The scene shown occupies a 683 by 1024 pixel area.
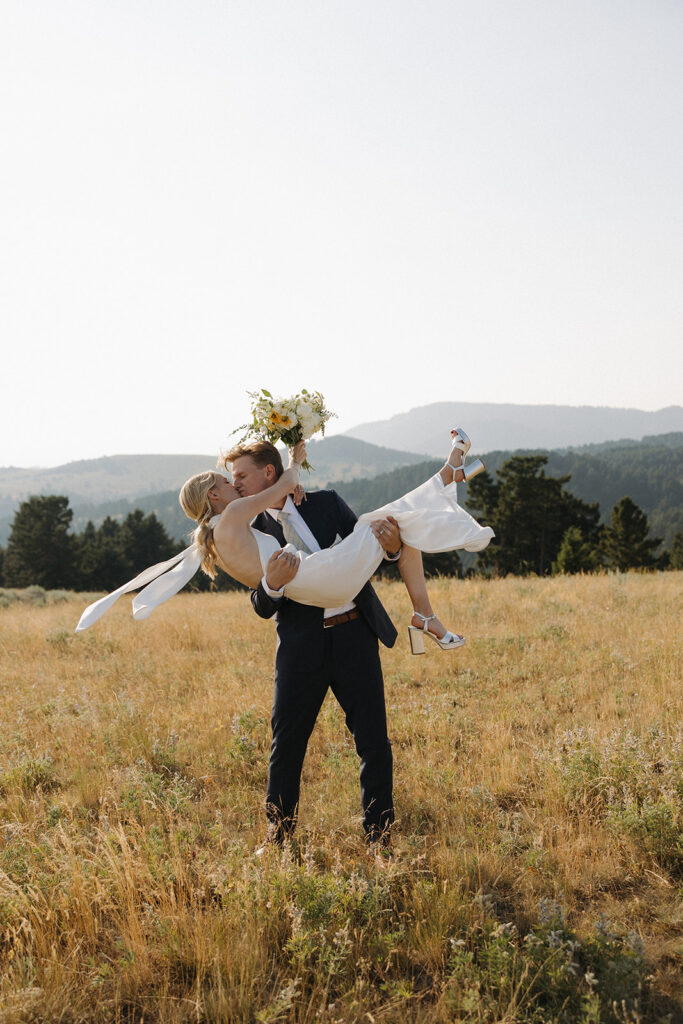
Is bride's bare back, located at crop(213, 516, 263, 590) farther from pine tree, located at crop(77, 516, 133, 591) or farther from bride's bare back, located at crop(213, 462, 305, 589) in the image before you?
pine tree, located at crop(77, 516, 133, 591)

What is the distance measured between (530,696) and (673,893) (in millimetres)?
2948

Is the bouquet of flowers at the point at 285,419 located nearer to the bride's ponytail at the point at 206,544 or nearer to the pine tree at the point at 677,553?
the bride's ponytail at the point at 206,544

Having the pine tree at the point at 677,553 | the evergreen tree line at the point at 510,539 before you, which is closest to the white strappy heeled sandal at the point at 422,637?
the evergreen tree line at the point at 510,539

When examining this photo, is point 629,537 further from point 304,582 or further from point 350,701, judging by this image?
point 304,582

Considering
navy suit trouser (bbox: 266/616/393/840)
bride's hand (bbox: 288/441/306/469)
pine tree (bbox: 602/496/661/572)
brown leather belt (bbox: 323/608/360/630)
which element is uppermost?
bride's hand (bbox: 288/441/306/469)

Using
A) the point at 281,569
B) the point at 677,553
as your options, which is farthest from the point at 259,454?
the point at 677,553

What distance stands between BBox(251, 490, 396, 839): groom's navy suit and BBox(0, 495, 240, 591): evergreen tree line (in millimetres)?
55450

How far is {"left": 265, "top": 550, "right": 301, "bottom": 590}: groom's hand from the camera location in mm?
3363

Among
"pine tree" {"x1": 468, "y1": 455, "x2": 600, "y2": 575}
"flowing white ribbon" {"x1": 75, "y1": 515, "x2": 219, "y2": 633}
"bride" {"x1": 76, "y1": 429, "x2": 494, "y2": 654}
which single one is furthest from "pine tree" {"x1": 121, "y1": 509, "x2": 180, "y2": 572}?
"bride" {"x1": 76, "y1": 429, "x2": 494, "y2": 654}

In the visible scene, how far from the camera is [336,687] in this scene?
3.76 metres

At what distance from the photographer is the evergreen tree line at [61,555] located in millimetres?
59594

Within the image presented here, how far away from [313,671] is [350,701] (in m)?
0.29

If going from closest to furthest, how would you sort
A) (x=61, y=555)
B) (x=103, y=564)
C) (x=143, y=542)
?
1. (x=61, y=555)
2. (x=103, y=564)
3. (x=143, y=542)

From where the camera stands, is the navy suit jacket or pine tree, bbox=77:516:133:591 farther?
pine tree, bbox=77:516:133:591
